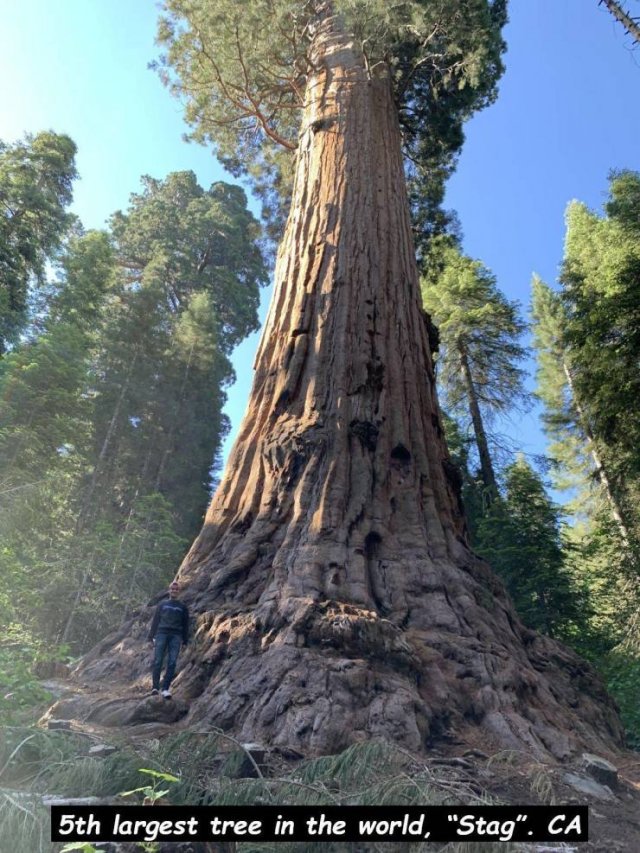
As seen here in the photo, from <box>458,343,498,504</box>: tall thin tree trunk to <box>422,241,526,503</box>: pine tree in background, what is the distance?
28 millimetres

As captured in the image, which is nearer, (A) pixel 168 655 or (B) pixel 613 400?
(A) pixel 168 655

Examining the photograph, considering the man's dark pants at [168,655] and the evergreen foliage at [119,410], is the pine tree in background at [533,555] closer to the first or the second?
the evergreen foliage at [119,410]

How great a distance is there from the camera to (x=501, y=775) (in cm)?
315

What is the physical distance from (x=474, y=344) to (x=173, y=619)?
46.6 ft

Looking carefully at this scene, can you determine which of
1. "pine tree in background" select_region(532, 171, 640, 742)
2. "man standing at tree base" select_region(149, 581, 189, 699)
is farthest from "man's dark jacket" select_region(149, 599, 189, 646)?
"pine tree in background" select_region(532, 171, 640, 742)

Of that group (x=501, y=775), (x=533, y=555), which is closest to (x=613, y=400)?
(x=533, y=555)

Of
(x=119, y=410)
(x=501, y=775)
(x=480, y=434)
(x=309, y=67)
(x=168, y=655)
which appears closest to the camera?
(x=501, y=775)

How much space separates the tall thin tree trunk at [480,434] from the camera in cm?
1392

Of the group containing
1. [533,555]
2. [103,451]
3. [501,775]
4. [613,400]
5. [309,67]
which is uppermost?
[309,67]

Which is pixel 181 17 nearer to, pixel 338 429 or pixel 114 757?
pixel 338 429

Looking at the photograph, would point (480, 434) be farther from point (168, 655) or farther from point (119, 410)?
point (168, 655)

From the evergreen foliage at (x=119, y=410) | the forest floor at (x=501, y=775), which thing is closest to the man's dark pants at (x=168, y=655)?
the forest floor at (x=501, y=775)

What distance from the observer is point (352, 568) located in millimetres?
4531

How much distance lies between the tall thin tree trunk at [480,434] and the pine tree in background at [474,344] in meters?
0.03
